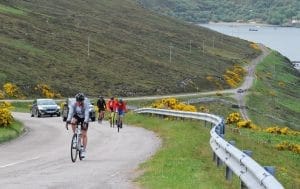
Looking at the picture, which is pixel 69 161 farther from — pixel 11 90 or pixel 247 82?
pixel 247 82

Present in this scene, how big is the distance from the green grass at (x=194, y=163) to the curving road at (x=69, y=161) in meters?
0.54

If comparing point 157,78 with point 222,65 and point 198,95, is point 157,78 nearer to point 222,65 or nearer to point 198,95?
point 198,95

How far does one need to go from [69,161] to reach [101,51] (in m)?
88.7

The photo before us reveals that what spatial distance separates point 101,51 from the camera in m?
107

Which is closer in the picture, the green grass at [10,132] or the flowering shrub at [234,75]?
the green grass at [10,132]

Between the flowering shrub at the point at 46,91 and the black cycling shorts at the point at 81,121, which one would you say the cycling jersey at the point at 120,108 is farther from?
the flowering shrub at the point at 46,91

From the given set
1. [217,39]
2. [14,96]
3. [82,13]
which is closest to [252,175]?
[14,96]

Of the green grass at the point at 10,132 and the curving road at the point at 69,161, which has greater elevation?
the curving road at the point at 69,161

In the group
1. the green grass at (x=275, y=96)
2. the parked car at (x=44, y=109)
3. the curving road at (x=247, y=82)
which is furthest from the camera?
the curving road at (x=247, y=82)

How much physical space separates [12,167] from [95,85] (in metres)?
69.1

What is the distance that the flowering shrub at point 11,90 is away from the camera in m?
70.6

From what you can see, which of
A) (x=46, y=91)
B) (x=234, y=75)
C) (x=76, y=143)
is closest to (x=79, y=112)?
(x=76, y=143)

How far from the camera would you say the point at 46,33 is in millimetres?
106188

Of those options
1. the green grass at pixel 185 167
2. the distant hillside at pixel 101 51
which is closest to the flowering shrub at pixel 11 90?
the distant hillside at pixel 101 51
